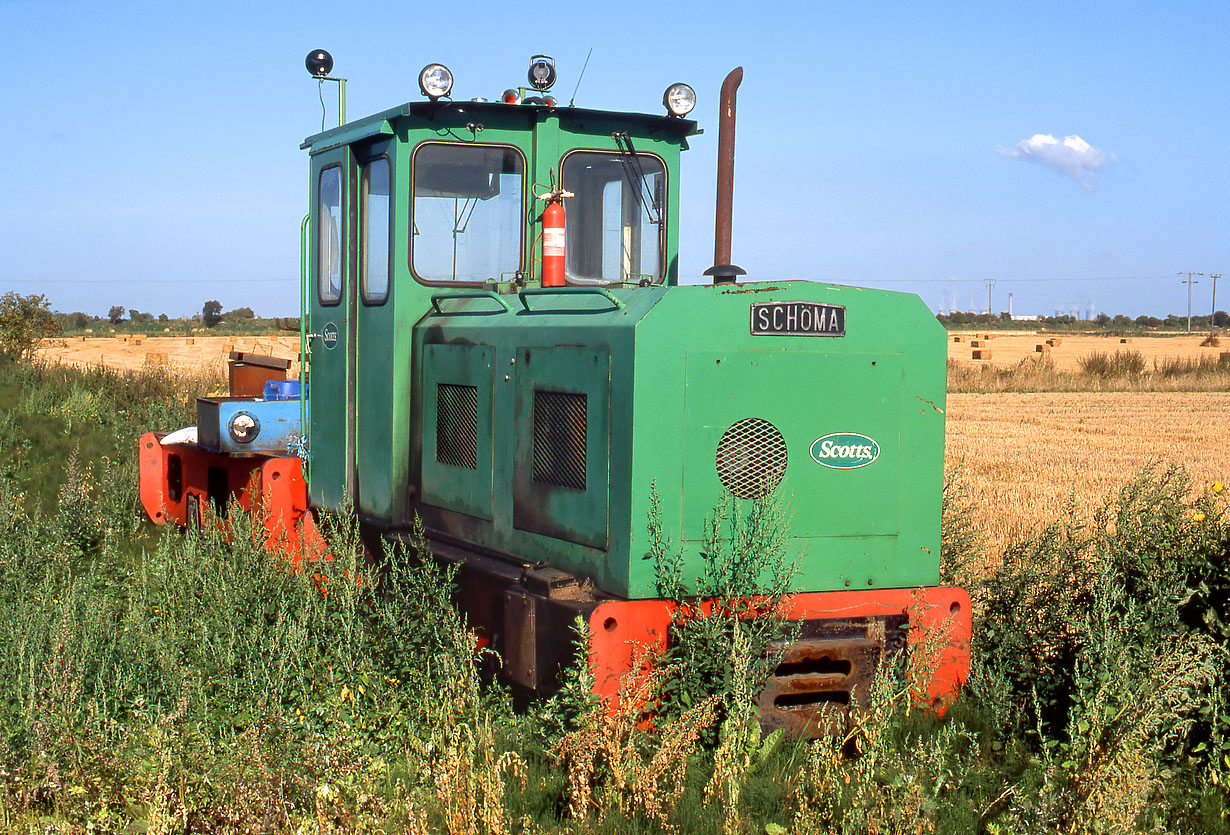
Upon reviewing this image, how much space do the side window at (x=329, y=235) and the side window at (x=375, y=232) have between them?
262mm

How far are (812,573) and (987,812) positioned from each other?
3.75 feet

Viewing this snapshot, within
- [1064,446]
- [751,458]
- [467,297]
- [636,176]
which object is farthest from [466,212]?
[1064,446]

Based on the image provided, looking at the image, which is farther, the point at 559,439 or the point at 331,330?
the point at 331,330

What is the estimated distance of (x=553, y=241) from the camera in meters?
5.45

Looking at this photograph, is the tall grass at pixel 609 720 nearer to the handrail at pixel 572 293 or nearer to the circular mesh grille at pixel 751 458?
the circular mesh grille at pixel 751 458

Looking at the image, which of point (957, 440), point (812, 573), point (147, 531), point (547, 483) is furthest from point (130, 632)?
point (957, 440)

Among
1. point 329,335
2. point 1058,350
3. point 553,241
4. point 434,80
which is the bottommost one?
point 1058,350

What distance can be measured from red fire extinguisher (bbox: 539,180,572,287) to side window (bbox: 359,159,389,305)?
83 cm

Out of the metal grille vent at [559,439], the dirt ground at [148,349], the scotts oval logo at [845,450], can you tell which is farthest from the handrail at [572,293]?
the dirt ground at [148,349]

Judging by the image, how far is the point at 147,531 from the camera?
8.81 meters

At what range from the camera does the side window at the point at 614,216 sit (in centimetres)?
578

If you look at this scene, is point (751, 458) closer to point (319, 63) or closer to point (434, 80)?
point (434, 80)

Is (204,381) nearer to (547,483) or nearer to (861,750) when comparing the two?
(547,483)

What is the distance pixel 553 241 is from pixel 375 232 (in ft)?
3.24
